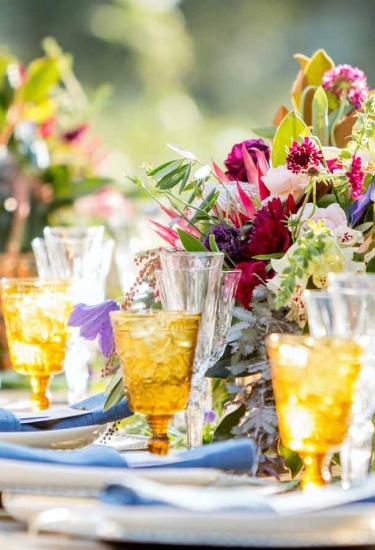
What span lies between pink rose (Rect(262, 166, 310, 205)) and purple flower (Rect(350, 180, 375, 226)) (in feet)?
0.20

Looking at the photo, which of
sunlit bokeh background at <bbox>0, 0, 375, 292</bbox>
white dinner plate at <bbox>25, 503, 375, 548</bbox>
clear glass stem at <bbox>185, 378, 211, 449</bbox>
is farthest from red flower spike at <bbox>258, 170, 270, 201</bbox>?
sunlit bokeh background at <bbox>0, 0, 375, 292</bbox>

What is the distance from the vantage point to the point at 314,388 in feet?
2.85

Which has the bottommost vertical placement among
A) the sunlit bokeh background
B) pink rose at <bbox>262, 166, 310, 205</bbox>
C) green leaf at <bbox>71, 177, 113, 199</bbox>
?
pink rose at <bbox>262, 166, 310, 205</bbox>

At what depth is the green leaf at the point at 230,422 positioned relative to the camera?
114 centimetres

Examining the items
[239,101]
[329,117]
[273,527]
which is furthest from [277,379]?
[239,101]

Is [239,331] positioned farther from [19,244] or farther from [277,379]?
[19,244]

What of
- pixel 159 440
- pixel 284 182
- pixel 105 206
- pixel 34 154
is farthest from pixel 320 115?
pixel 105 206

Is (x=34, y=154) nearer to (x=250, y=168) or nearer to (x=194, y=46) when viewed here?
(x=250, y=168)

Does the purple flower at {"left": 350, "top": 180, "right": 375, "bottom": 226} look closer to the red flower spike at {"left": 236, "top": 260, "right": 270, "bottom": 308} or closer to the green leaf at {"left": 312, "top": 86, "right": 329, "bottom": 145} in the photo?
the red flower spike at {"left": 236, "top": 260, "right": 270, "bottom": 308}

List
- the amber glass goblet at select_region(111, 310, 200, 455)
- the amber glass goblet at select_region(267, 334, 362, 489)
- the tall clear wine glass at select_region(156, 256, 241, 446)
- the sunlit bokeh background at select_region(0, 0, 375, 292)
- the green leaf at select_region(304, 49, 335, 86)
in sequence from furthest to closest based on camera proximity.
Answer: the sunlit bokeh background at select_region(0, 0, 375, 292), the green leaf at select_region(304, 49, 335, 86), the tall clear wine glass at select_region(156, 256, 241, 446), the amber glass goblet at select_region(111, 310, 200, 455), the amber glass goblet at select_region(267, 334, 362, 489)

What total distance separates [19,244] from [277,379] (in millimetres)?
2138

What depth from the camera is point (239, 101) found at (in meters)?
8.31

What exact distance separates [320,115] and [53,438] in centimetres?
55

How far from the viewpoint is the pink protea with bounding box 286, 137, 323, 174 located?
1124 millimetres
